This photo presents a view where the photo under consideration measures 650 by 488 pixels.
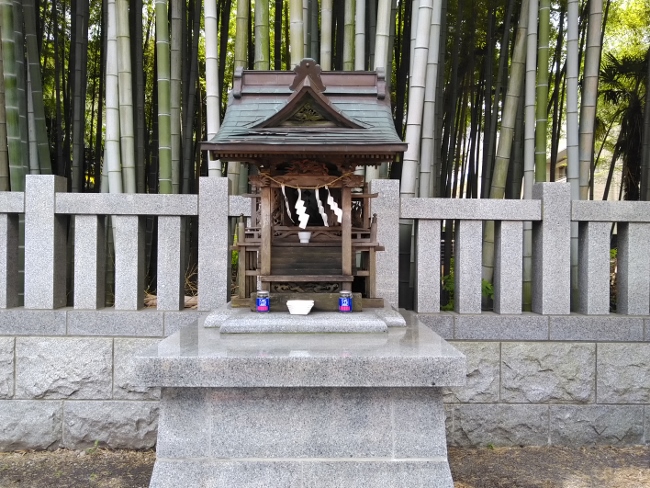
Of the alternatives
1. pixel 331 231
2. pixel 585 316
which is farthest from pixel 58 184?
pixel 585 316

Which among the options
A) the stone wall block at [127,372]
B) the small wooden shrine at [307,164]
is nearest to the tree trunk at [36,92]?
the stone wall block at [127,372]

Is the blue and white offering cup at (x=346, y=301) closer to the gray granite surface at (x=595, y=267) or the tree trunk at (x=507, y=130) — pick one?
the tree trunk at (x=507, y=130)

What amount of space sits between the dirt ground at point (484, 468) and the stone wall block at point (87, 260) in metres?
1.16

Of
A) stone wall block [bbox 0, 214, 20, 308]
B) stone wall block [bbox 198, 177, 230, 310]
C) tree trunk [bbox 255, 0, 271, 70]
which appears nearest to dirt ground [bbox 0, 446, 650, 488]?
stone wall block [bbox 0, 214, 20, 308]

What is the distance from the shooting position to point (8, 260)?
13.5 feet

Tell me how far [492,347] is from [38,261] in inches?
139

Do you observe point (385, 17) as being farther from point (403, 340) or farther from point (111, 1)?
point (403, 340)

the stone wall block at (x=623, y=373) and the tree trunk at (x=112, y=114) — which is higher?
the tree trunk at (x=112, y=114)

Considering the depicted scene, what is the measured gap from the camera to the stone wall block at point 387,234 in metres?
4.12

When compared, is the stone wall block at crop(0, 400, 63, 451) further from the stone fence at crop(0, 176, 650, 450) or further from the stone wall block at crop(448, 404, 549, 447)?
the stone wall block at crop(448, 404, 549, 447)

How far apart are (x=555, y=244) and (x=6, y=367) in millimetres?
4285

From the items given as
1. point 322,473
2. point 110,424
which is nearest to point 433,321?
point 322,473

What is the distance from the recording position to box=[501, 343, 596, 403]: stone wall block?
13.7 feet

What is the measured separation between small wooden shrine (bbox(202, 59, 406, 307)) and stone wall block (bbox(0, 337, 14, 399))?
188 cm
